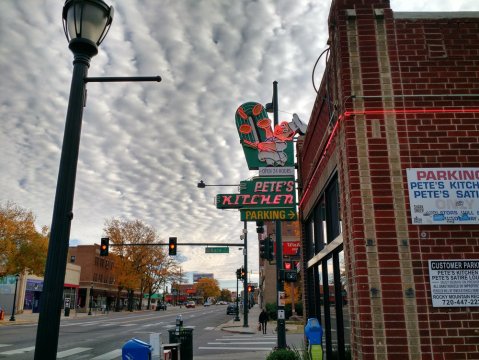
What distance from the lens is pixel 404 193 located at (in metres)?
5.18

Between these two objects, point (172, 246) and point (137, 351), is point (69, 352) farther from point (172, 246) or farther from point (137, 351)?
point (172, 246)

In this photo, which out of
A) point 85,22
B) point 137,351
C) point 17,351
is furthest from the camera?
point 17,351

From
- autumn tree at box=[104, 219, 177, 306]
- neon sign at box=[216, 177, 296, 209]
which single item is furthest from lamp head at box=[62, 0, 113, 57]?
autumn tree at box=[104, 219, 177, 306]

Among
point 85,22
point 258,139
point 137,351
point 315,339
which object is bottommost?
point 315,339

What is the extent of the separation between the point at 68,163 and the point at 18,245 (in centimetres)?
3832

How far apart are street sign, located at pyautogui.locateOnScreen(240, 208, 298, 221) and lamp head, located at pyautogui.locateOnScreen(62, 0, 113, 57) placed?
6797 mm

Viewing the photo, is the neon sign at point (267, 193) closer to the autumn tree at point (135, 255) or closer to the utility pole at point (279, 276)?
the utility pole at point (279, 276)

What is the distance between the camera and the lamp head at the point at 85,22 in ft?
13.6

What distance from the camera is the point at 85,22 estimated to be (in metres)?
4.17

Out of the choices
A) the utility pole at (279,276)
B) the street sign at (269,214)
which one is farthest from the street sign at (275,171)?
the utility pole at (279,276)

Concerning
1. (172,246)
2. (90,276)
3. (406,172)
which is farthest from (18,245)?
(406,172)

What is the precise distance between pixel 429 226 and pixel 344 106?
1.85m

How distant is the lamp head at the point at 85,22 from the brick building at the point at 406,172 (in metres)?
3.12

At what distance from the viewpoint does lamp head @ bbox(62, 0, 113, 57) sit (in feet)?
13.6
